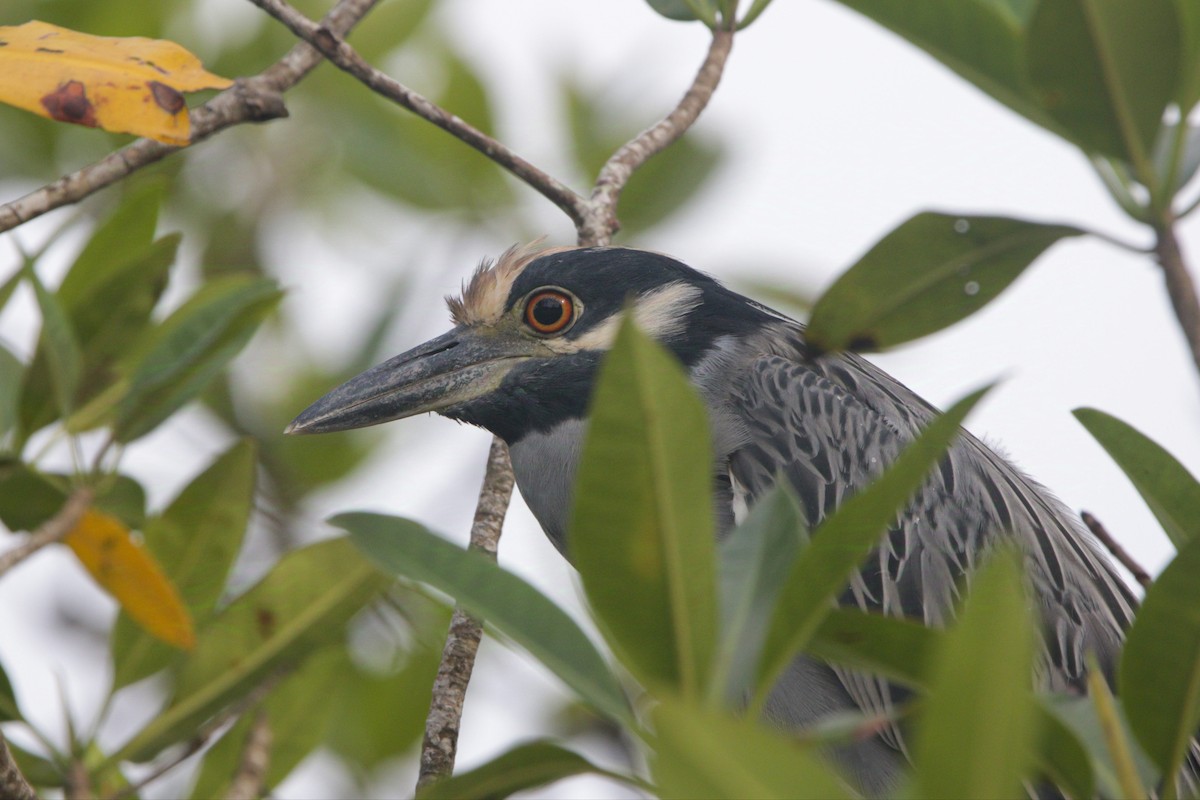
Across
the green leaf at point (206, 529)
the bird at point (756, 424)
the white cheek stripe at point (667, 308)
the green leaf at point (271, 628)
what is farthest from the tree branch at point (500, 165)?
the white cheek stripe at point (667, 308)

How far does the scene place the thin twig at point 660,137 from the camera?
317 cm

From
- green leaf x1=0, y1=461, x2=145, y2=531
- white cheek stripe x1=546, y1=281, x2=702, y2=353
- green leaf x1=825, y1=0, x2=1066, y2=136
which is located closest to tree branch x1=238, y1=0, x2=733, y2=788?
white cheek stripe x1=546, y1=281, x2=702, y2=353

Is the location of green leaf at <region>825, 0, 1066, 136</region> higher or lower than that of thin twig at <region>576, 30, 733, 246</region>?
lower

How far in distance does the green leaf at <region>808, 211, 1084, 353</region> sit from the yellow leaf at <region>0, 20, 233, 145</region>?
3.89ft

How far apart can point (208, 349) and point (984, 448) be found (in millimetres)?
2547

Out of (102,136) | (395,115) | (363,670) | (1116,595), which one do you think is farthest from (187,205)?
(1116,595)

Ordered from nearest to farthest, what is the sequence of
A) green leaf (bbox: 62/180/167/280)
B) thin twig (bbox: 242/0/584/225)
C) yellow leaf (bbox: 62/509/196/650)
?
yellow leaf (bbox: 62/509/196/650)
thin twig (bbox: 242/0/584/225)
green leaf (bbox: 62/180/167/280)

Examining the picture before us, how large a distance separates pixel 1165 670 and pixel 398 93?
1.86 meters

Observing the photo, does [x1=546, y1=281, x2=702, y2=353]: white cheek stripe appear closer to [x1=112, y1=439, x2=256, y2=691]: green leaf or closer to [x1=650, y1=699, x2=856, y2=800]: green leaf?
[x1=112, y1=439, x2=256, y2=691]: green leaf

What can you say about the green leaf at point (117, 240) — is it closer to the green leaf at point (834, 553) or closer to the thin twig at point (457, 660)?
the thin twig at point (457, 660)

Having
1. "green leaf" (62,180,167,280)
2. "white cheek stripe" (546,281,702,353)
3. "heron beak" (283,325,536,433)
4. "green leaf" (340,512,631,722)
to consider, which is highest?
"green leaf" (62,180,167,280)

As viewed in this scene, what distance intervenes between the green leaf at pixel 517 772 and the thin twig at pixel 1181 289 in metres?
1.02

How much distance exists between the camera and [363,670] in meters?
3.83

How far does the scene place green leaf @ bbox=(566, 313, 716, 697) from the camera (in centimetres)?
130
